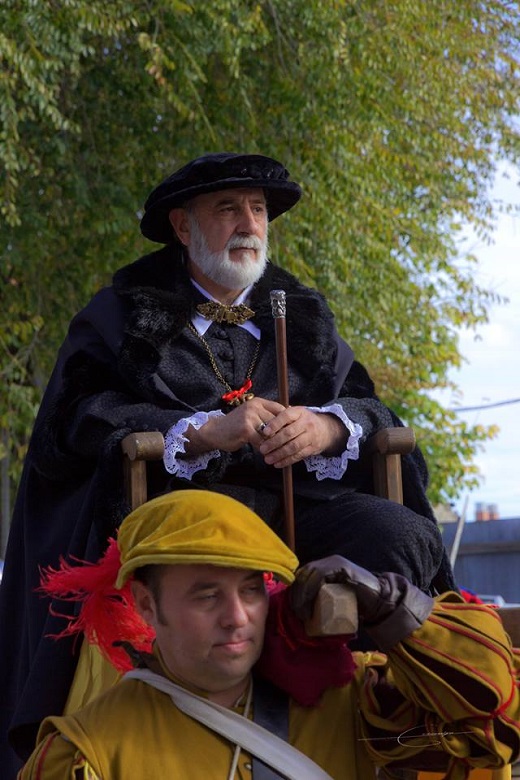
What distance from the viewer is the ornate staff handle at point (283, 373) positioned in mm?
3297

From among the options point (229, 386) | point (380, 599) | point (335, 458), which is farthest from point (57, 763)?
point (229, 386)

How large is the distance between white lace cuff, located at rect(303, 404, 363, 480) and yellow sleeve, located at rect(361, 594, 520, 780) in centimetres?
140

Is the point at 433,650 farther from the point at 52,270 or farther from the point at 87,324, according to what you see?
the point at 52,270

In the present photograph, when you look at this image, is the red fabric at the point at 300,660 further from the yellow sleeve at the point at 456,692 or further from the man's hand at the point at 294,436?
the man's hand at the point at 294,436

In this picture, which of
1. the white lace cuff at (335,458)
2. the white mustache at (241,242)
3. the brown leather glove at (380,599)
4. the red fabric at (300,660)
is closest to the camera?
the brown leather glove at (380,599)

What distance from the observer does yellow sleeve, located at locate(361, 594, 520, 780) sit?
223cm

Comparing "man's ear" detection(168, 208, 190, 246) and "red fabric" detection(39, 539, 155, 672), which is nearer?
"red fabric" detection(39, 539, 155, 672)

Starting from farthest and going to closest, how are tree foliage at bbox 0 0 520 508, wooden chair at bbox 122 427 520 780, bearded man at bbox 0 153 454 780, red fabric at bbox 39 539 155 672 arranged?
tree foliage at bbox 0 0 520 508 < bearded man at bbox 0 153 454 780 < wooden chair at bbox 122 427 520 780 < red fabric at bbox 39 539 155 672

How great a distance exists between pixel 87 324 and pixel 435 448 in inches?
473

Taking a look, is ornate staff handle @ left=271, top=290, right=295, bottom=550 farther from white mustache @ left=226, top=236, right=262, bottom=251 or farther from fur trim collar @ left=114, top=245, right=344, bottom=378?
white mustache @ left=226, top=236, right=262, bottom=251

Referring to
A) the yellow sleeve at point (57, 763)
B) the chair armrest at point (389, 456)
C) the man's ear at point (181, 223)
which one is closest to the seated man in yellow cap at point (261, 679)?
the yellow sleeve at point (57, 763)

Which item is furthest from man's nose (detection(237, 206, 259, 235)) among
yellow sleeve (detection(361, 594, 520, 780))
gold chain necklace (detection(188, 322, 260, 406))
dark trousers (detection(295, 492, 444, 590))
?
yellow sleeve (detection(361, 594, 520, 780))

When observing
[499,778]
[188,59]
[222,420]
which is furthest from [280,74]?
[499,778]

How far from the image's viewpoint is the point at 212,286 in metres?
4.20
